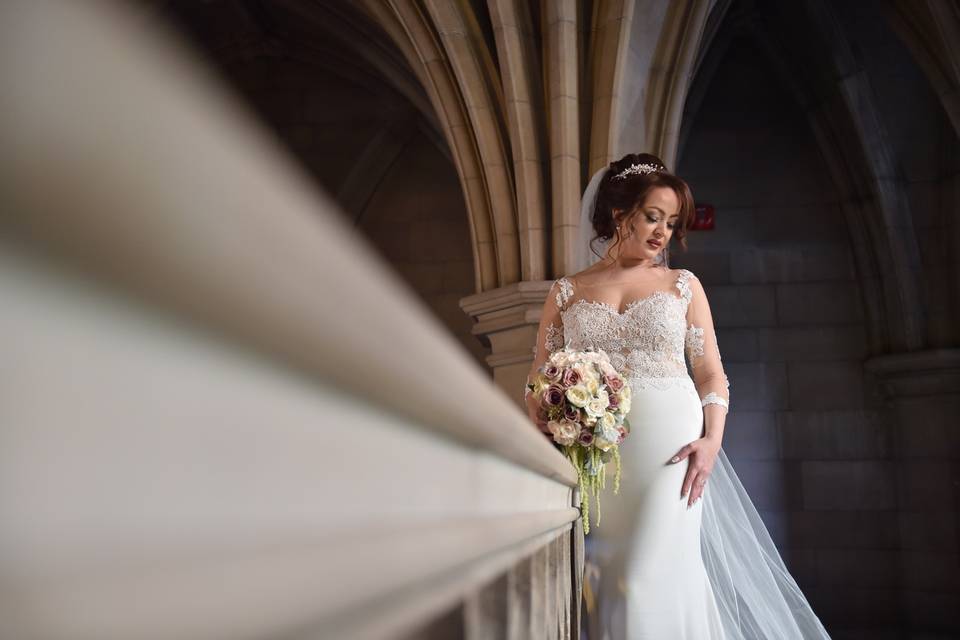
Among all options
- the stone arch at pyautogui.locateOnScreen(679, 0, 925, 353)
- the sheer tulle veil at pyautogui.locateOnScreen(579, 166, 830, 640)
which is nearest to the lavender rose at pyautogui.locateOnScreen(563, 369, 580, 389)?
the sheer tulle veil at pyautogui.locateOnScreen(579, 166, 830, 640)

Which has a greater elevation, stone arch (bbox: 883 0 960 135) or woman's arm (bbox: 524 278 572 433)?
stone arch (bbox: 883 0 960 135)

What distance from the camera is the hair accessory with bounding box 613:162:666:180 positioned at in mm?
3846

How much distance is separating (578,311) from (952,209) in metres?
7.89

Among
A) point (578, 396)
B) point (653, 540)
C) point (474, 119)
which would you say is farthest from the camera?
point (474, 119)

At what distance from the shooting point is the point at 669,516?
11.2 ft

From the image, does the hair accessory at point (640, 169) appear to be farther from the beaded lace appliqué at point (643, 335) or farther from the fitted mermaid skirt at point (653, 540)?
the fitted mermaid skirt at point (653, 540)

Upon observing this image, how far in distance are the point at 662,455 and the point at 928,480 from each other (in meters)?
7.39

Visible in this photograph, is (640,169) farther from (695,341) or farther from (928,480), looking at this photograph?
(928,480)

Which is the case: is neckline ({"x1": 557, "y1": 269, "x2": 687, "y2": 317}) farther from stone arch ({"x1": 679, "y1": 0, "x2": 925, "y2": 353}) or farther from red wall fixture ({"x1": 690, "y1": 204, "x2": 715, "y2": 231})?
stone arch ({"x1": 679, "y1": 0, "x2": 925, "y2": 353})

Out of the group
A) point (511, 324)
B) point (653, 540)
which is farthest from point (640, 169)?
point (511, 324)

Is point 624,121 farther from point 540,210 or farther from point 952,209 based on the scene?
point 952,209

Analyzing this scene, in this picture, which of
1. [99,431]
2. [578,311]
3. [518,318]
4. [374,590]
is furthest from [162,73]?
[518,318]

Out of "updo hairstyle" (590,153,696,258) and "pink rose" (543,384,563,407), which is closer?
"pink rose" (543,384,563,407)

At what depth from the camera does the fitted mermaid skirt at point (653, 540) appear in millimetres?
3297
